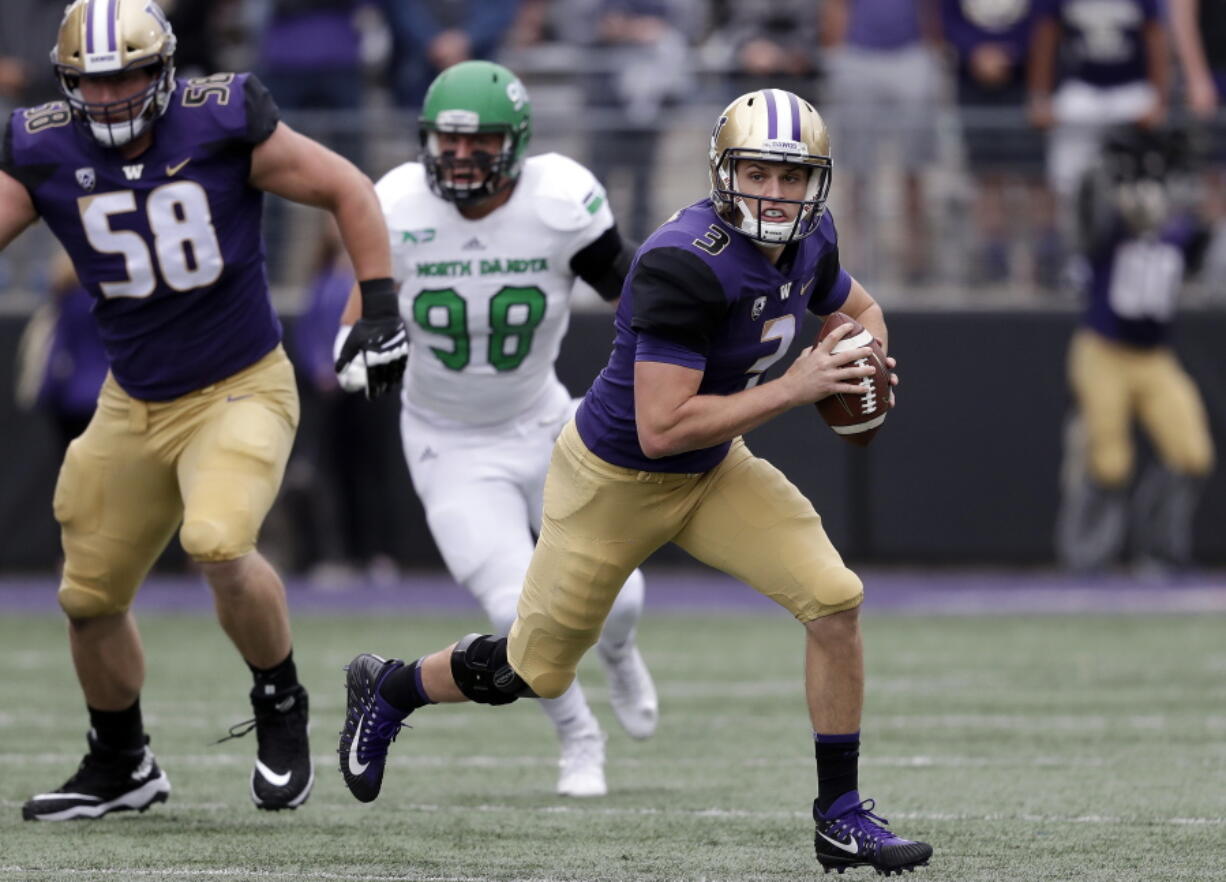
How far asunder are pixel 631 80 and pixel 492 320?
613 cm

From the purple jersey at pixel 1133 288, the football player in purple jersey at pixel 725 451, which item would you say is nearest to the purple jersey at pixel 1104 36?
the purple jersey at pixel 1133 288

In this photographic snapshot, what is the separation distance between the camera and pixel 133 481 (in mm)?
5246

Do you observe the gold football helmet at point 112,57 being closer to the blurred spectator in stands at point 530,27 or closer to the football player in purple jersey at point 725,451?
the football player in purple jersey at point 725,451

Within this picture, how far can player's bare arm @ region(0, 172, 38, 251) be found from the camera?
5098 mm

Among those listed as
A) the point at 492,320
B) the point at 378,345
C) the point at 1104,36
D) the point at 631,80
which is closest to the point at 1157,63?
the point at 1104,36

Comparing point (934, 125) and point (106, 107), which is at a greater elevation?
point (106, 107)

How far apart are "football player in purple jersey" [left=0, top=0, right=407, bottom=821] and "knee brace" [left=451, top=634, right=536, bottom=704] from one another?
1.91 ft

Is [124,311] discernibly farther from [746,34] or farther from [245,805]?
[746,34]

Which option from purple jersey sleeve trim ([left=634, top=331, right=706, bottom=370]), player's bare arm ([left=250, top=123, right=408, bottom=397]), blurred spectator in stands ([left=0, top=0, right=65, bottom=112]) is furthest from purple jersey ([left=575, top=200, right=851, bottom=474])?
blurred spectator in stands ([left=0, top=0, right=65, bottom=112])

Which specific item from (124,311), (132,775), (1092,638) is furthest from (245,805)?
(1092,638)

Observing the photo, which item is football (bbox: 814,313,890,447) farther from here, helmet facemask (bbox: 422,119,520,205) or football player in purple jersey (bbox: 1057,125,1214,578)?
football player in purple jersey (bbox: 1057,125,1214,578)

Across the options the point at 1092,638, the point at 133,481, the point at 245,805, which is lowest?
the point at 1092,638

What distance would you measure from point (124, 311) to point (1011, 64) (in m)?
7.26

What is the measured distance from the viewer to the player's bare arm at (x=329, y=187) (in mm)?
5246
